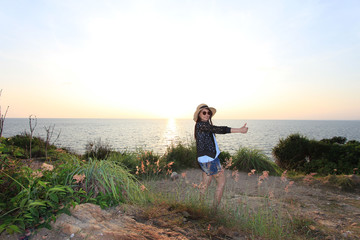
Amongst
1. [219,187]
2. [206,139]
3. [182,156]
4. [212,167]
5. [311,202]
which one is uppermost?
[206,139]

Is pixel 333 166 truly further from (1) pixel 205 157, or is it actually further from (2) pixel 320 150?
(1) pixel 205 157

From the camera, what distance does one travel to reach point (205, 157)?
158 inches

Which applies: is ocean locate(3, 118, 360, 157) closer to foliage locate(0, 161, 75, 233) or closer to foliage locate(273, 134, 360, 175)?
foliage locate(273, 134, 360, 175)

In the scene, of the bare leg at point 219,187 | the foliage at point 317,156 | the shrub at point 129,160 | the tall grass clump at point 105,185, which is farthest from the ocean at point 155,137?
the bare leg at point 219,187

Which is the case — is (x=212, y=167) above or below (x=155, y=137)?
above

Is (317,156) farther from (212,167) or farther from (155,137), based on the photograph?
(155,137)

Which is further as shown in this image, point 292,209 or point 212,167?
point 292,209

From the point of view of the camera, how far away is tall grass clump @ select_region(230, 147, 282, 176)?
9.25 m

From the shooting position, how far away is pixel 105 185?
3.61m

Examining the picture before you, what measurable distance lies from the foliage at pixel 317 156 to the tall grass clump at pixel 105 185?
28.4 ft

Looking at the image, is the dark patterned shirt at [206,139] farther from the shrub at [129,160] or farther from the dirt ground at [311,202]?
the shrub at [129,160]

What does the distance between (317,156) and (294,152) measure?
95 centimetres

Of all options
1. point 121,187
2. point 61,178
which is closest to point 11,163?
point 61,178

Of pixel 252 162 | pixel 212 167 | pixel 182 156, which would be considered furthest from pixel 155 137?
pixel 212 167
